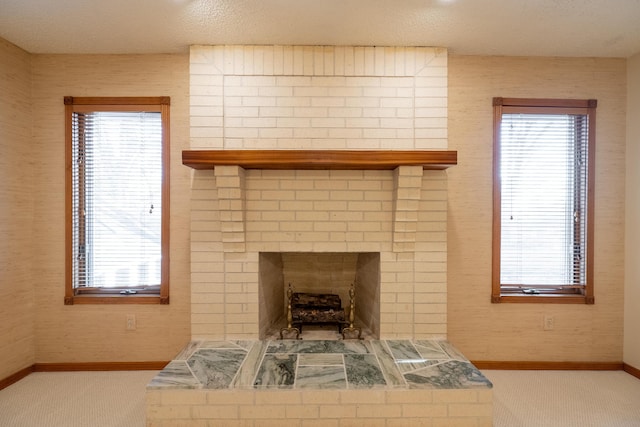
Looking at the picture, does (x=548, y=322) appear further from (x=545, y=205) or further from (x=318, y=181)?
(x=318, y=181)

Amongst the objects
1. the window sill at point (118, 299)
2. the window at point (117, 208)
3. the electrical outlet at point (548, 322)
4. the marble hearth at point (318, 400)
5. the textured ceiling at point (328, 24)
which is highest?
the textured ceiling at point (328, 24)

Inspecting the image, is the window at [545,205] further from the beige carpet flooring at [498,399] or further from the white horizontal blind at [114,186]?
the white horizontal blind at [114,186]

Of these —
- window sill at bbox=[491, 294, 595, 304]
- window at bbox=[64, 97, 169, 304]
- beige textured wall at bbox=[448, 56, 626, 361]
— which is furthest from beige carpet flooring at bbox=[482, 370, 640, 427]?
window at bbox=[64, 97, 169, 304]

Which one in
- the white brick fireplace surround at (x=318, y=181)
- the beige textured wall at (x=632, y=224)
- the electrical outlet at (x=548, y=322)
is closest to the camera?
the white brick fireplace surround at (x=318, y=181)

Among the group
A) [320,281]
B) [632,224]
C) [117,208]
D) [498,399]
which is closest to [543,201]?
[632,224]

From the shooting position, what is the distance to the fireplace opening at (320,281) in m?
3.08

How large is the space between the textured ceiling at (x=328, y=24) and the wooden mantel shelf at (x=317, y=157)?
90 centimetres

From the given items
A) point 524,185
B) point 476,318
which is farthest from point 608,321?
point 524,185

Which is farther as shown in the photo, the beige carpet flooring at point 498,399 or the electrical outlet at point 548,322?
the electrical outlet at point 548,322

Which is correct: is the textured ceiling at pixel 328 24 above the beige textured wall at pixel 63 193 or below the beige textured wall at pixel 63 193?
above

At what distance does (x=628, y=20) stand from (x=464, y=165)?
1.43 m

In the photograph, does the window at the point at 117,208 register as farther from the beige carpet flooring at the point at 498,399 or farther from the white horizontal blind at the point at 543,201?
the white horizontal blind at the point at 543,201

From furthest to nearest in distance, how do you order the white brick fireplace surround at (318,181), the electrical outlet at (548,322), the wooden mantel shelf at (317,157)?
the electrical outlet at (548,322)
the white brick fireplace surround at (318,181)
the wooden mantel shelf at (317,157)

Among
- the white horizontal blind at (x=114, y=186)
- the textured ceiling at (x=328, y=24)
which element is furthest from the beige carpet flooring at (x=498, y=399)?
the textured ceiling at (x=328, y=24)
